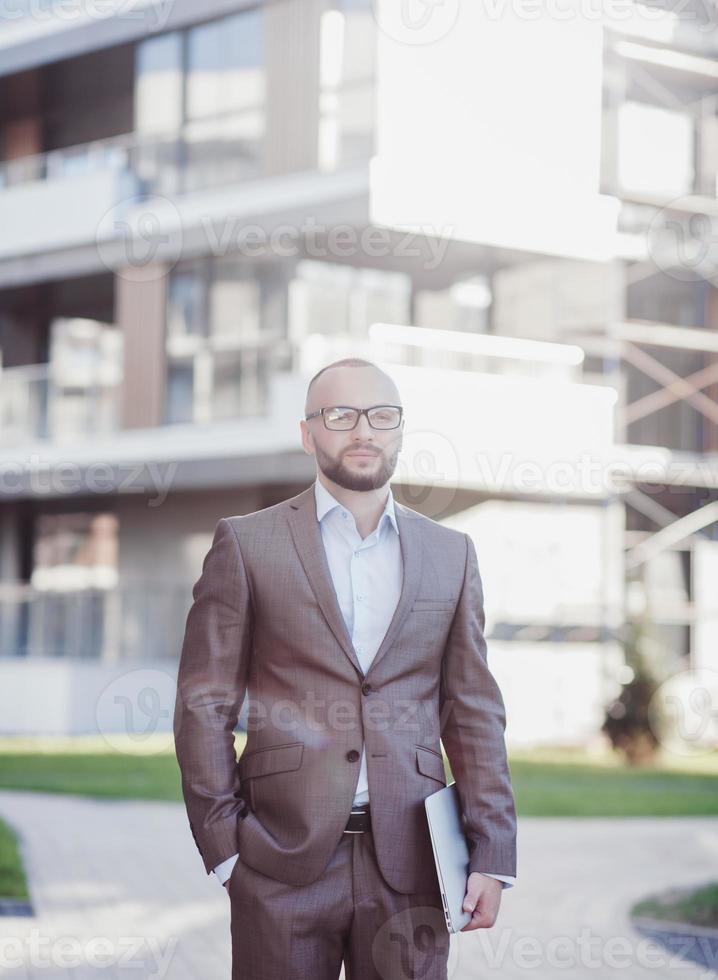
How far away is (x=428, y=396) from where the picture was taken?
16.2 metres

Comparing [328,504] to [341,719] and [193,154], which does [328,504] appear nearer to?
[341,719]

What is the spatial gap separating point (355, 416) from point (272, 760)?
2.94 ft

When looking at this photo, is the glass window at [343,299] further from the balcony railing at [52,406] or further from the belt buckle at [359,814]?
the belt buckle at [359,814]

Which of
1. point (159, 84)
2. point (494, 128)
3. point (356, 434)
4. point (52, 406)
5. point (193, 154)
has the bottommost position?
point (356, 434)

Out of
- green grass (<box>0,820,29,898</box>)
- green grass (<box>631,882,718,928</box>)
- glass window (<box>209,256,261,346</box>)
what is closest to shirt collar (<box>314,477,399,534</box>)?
green grass (<box>631,882,718,928</box>)

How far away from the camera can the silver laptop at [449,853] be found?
3152mm

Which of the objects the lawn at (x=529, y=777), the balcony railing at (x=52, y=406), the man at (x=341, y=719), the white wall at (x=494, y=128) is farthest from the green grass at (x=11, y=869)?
the balcony railing at (x=52, y=406)

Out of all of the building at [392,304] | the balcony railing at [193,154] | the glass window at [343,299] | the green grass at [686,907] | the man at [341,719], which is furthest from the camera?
the balcony railing at [193,154]

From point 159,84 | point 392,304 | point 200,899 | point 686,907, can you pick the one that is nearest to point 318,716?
point 200,899

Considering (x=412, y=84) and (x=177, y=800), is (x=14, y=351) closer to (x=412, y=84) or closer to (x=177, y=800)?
(x=412, y=84)

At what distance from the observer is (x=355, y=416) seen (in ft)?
10.8

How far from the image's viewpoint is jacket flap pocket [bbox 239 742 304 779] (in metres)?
3.22

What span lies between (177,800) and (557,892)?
4.45 meters

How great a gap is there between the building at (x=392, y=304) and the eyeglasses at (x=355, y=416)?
12.8 meters
